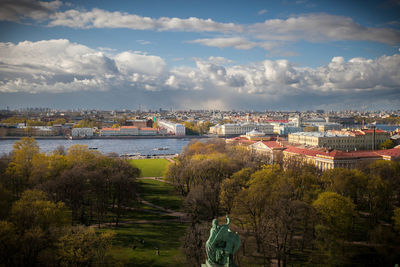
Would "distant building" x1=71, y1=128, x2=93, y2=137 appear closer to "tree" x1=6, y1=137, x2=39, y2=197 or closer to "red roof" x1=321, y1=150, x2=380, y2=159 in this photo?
"tree" x1=6, y1=137, x2=39, y2=197

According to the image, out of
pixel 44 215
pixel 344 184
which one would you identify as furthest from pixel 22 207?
pixel 344 184

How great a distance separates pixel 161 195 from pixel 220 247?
32.4 m

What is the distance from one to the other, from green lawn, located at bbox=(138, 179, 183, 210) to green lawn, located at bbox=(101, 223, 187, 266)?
264 inches

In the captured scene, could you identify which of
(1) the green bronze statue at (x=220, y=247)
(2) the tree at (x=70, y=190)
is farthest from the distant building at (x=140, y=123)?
(1) the green bronze statue at (x=220, y=247)

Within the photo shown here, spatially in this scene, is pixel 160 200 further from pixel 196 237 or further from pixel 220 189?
pixel 196 237

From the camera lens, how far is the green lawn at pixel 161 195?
37.4 m

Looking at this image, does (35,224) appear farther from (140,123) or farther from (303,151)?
(140,123)

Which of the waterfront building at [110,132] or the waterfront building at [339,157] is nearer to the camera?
the waterfront building at [339,157]

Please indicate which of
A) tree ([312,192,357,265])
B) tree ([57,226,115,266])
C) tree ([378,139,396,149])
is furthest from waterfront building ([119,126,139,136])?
tree ([57,226,115,266])

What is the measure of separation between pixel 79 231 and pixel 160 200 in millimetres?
18980

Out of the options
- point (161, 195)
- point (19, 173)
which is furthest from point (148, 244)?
point (19, 173)

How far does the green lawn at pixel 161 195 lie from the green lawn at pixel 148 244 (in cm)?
670

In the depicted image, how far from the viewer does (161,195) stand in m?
41.3

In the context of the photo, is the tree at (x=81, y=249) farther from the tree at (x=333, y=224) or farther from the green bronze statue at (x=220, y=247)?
the tree at (x=333, y=224)
